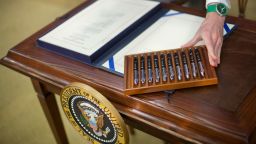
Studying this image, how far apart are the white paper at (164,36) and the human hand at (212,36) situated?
0.12ft

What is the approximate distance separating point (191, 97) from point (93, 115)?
24 cm

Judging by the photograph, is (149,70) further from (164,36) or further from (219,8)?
(219,8)

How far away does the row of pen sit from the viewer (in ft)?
2.45

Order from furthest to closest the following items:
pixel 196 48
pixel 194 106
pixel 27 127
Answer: pixel 27 127 → pixel 196 48 → pixel 194 106

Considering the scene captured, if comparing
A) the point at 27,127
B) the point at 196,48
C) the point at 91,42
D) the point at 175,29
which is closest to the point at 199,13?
Answer: the point at 175,29

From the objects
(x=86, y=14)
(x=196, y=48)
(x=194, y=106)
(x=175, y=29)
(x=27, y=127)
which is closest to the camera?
(x=194, y=106)

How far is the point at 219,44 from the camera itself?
0.83 metres

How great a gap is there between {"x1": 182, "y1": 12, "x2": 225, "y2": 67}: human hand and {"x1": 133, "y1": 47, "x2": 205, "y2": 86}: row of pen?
3 cm

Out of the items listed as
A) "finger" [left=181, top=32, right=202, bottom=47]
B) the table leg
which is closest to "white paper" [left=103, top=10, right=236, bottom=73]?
"finger" [left=181, top=32, right=202, bottom=47]

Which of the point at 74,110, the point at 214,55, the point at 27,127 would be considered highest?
the point at 214,55

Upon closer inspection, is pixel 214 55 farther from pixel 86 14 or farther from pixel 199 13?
pixel 86 14

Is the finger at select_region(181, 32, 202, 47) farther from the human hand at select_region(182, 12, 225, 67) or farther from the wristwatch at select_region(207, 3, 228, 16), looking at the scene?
the wristwatch at select_region(207, 3, 228, 16)

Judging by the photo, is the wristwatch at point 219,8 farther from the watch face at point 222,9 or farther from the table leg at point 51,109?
the table leg at point 51,109

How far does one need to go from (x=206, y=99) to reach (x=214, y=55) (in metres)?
0.13
